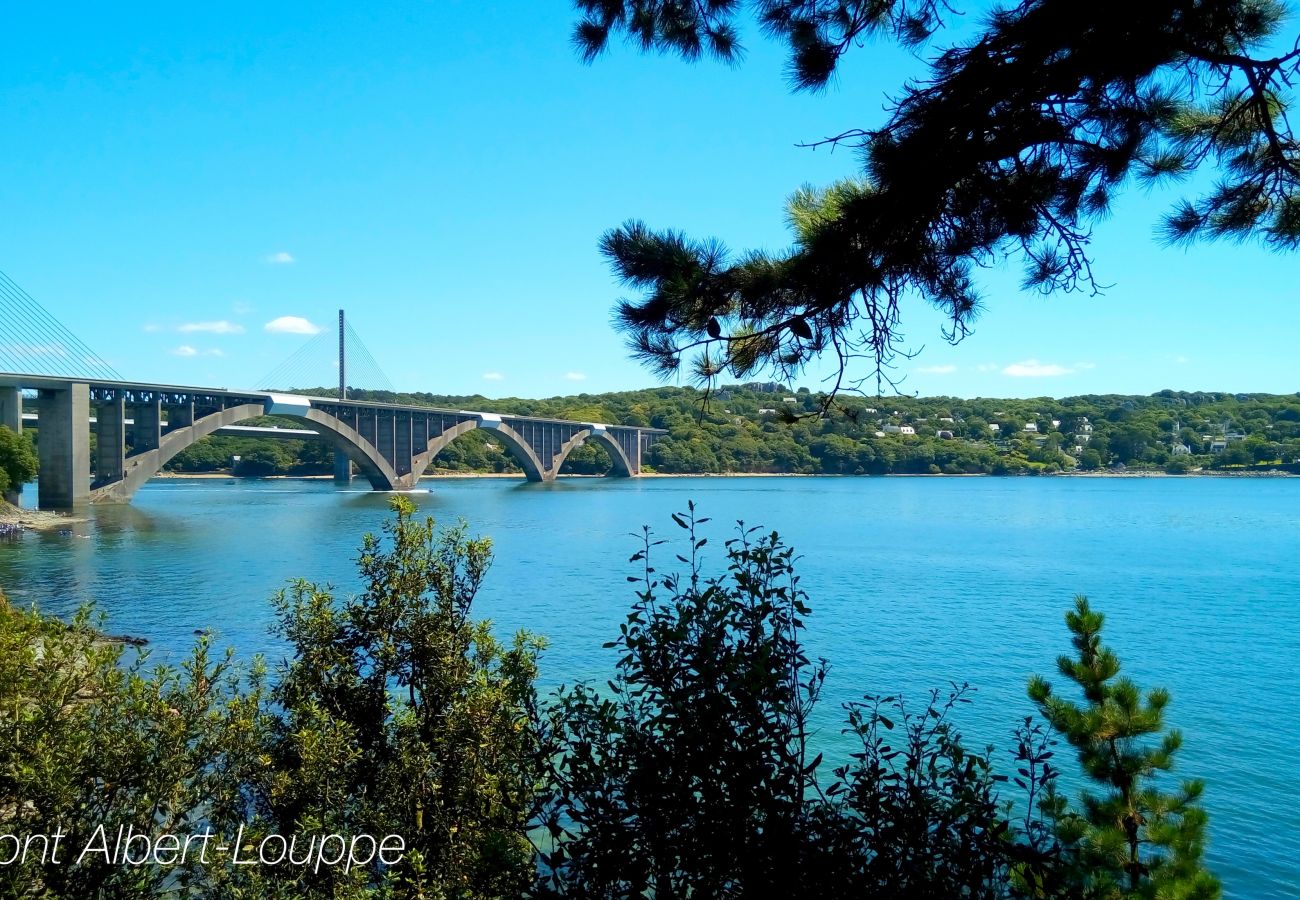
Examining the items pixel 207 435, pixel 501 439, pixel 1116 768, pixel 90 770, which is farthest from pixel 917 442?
pixel 90 770

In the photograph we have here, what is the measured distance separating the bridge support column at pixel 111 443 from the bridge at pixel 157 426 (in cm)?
5

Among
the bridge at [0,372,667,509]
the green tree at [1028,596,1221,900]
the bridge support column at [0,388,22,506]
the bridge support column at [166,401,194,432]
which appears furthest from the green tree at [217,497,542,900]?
the bridge support column at [166,401,194,432]

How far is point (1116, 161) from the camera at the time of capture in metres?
3.88

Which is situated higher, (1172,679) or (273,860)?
(273,860)

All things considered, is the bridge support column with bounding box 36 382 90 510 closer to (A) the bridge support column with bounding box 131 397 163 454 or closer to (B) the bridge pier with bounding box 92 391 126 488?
(B) the bridge pier with bounding box 92 391 126 488

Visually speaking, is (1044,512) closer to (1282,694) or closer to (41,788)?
(1282,694)

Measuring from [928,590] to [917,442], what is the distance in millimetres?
82027

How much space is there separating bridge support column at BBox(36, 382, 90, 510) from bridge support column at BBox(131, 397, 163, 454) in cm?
267

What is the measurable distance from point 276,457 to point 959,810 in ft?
324

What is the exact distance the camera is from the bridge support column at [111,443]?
4488 centimetres

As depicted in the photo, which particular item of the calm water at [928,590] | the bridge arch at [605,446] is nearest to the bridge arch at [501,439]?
the bridge arch at [605,446]

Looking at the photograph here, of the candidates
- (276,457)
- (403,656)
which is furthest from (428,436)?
(403,656)

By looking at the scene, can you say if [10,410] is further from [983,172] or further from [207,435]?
[983,172]

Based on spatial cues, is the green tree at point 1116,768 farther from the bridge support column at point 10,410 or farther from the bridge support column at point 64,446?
the bridge support column at point 64,446
